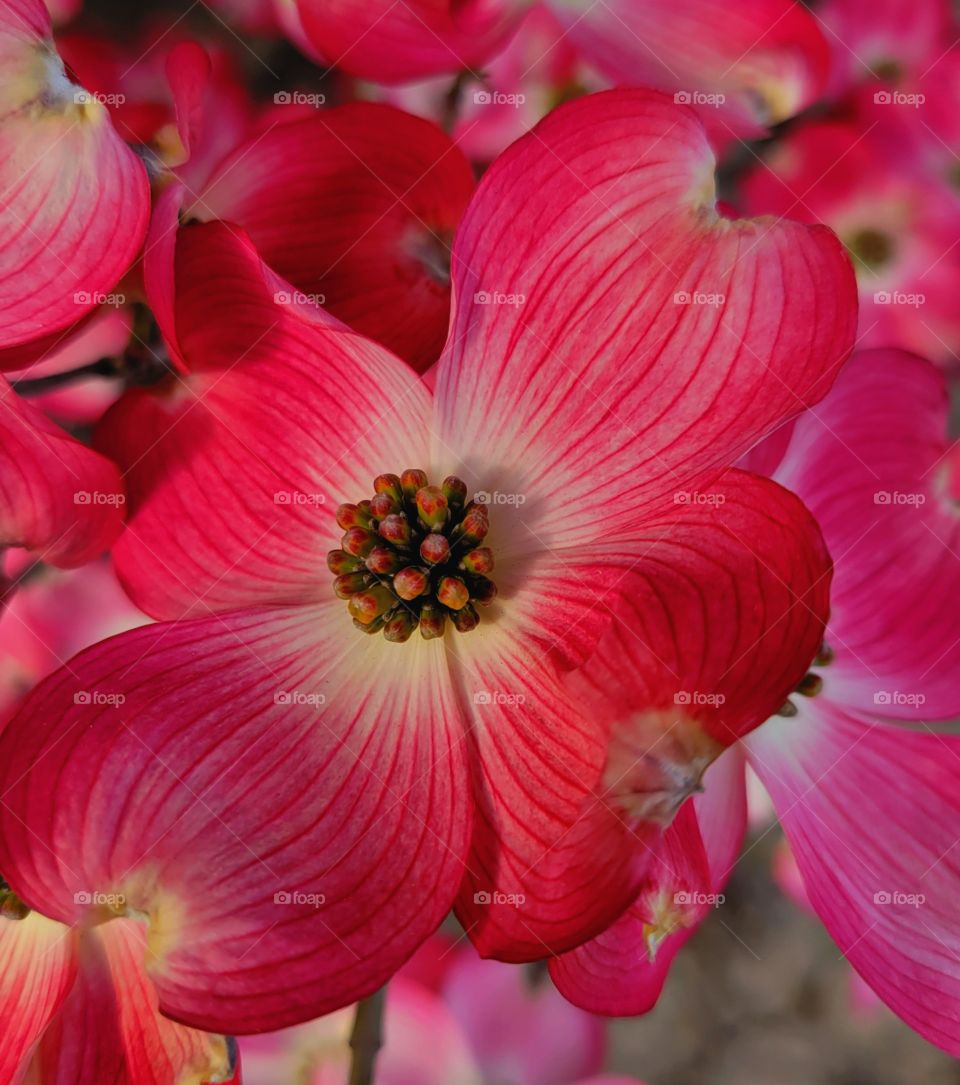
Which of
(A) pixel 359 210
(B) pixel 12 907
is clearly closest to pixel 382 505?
(A) pixel 359 210

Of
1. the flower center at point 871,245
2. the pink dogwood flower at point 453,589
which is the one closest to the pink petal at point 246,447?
the pink dogwood flower at point 453,589

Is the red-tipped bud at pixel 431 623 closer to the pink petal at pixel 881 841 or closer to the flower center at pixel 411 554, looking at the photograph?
the flower center at pixel 411 554

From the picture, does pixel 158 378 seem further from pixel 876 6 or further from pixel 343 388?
pixel 876 6

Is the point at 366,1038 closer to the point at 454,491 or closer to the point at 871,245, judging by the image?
the point at 454,491

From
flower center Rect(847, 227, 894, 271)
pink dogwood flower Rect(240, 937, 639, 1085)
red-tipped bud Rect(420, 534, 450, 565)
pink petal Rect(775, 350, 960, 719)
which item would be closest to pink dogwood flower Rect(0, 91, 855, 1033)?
red-tipped bud Rect(420, 534, 450, 565)

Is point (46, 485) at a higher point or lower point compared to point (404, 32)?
lower

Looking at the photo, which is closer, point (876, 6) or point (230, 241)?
point (230, 241)

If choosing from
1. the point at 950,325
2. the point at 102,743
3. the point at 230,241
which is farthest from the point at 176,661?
the point at 950,325
